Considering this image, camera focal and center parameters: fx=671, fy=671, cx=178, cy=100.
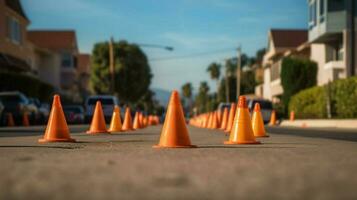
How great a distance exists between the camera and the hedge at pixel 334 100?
30.0 m

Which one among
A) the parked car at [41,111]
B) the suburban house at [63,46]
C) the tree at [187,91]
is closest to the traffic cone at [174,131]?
the parked car at [41,111]

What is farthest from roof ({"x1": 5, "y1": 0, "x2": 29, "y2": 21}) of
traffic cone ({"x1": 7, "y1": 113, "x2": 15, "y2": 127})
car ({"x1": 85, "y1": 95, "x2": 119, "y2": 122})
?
traffic cone ({"x1": 7, "y1": 113, "x2": 15, "y2": 127})

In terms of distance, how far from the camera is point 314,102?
127 ft

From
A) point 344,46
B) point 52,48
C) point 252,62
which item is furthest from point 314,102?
point 252,62

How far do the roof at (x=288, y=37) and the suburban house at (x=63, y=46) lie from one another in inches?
917

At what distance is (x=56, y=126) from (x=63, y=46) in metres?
66.0

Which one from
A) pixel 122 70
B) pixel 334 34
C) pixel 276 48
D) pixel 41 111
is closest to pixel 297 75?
pixel 334 34

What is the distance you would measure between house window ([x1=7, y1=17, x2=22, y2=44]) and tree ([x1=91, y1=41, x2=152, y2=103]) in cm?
3034

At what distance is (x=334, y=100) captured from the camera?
1289 inches

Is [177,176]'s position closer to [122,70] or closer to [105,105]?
[105,105]

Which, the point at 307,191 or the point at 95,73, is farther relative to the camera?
the point at 95,73

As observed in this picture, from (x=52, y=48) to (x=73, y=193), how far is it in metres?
71.9

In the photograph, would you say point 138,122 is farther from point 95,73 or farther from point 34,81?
point 95,73

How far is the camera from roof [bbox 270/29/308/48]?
241 ft
